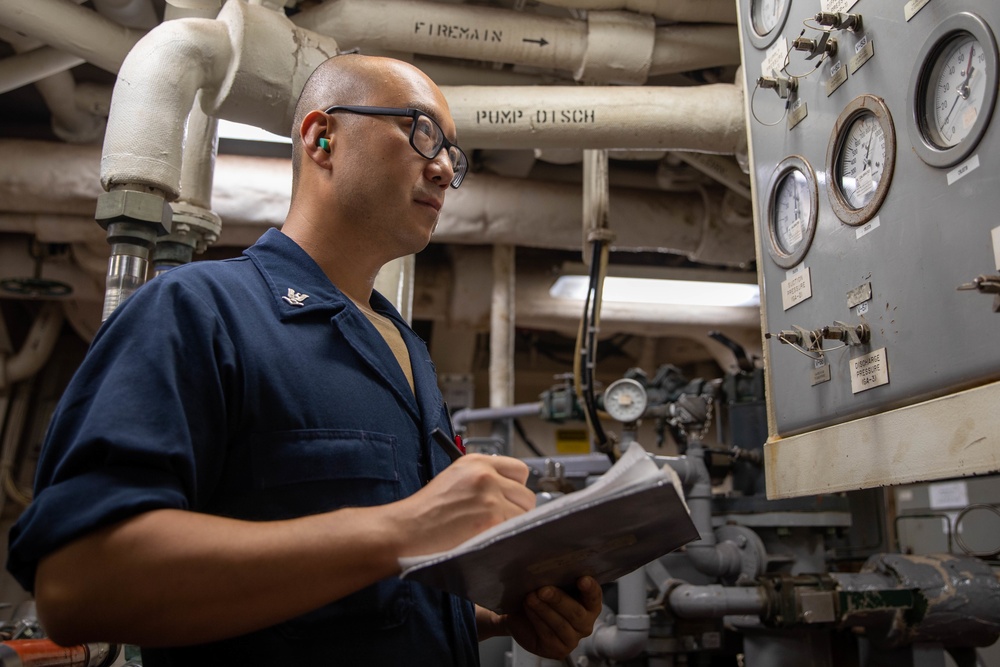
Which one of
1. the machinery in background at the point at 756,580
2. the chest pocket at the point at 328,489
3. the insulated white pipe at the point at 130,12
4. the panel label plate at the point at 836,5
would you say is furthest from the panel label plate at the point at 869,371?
the insulated white pipe at the point at 130,12

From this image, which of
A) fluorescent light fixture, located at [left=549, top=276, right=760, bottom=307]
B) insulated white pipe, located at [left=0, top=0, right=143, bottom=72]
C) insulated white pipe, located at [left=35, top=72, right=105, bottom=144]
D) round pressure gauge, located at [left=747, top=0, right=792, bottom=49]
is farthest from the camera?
fluorescent light fixture, located at [left=549, top=276, right=760, bottom=307]

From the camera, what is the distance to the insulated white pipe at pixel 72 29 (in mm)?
2518

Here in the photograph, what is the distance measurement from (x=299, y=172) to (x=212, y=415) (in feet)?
1.71

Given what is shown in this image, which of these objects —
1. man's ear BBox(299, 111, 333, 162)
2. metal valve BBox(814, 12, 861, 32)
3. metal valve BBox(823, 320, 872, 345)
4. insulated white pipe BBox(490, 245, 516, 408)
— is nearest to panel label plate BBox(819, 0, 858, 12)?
metal valve BBox(814, 12, 861, 32)

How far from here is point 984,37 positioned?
3.75ft

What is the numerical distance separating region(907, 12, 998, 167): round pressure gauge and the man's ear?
94cm

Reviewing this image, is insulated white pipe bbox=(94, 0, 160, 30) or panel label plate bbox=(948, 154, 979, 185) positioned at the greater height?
→ insulated white pipe bbox=(94, 0, 160, 30)

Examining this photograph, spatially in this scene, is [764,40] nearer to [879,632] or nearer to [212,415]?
[212,415]

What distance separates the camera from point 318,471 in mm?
941

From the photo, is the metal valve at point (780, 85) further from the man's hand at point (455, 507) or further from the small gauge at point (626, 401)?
the small gauge at point (626, 401)

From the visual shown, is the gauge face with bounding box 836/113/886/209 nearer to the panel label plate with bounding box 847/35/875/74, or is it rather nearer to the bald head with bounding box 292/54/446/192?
the panel label plate with bounding box 847/35/875/74

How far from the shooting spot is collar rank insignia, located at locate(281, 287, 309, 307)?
1057 millimetres

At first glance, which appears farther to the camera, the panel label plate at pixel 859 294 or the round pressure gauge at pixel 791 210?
the round pressure gauge at pixel 791 210

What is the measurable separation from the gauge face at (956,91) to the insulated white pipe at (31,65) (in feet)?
9.42
